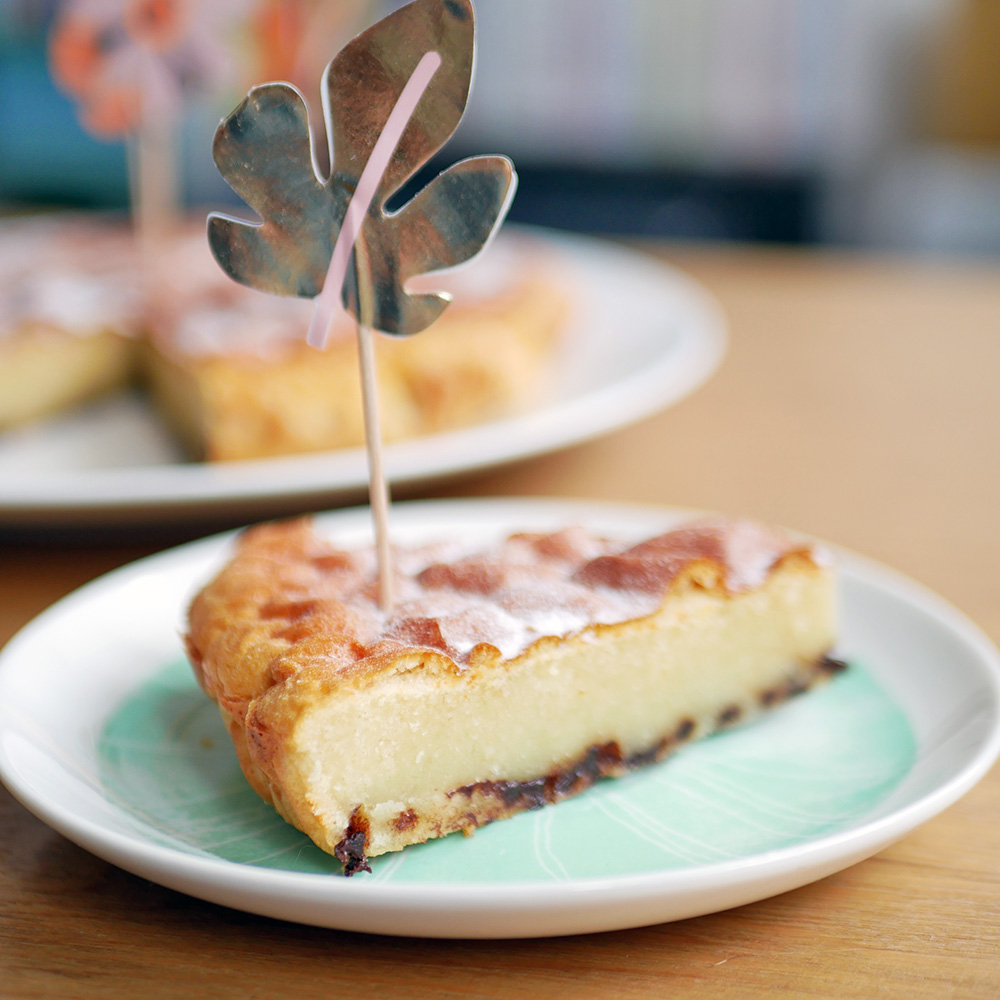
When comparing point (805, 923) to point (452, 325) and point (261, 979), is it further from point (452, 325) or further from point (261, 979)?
point (452, 325)

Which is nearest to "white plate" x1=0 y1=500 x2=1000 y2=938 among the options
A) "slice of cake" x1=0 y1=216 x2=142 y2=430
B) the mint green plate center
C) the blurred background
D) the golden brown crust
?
the mint green plate center

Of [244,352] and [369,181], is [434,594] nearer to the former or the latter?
[369,181]

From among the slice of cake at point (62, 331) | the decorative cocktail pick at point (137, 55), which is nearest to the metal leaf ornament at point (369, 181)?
the decorative cocktail pick at point (137, 55)

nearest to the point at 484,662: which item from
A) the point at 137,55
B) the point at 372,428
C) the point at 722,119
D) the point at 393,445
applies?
the point at 372,428

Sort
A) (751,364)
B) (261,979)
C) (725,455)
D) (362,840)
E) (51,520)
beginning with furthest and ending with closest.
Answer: (751,364)
(725,455)
(51,520)
(362,840)
(261,979)

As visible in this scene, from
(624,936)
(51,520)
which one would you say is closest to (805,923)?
(624,936)

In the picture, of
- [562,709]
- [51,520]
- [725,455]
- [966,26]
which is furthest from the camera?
[966,26]

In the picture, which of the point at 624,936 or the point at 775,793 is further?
the point at 775,793

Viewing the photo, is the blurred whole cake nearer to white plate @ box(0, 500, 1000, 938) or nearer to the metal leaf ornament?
white plate @ box(0, 500, 1000, 938)

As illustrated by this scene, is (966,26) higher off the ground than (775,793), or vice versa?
(966,26)
